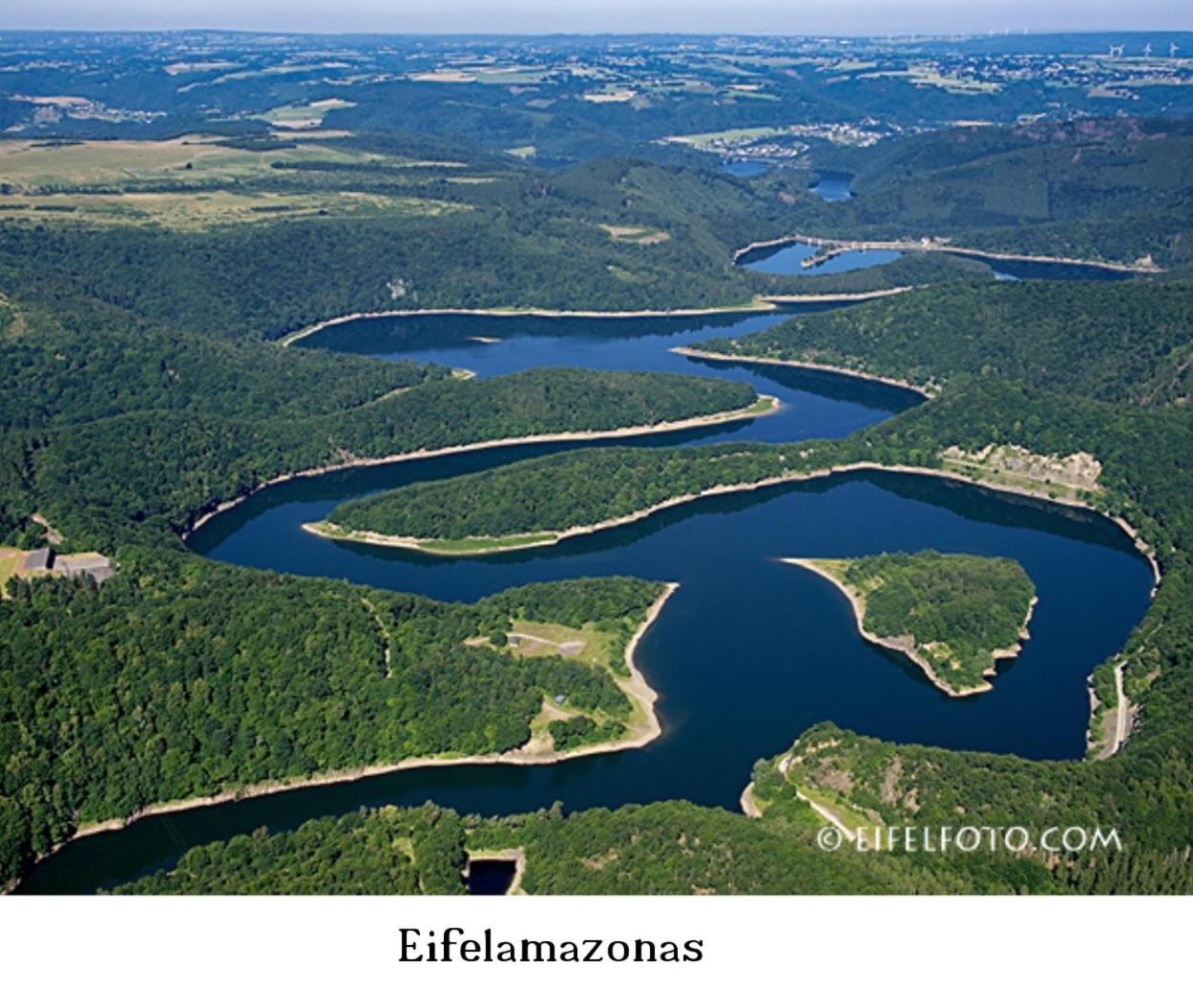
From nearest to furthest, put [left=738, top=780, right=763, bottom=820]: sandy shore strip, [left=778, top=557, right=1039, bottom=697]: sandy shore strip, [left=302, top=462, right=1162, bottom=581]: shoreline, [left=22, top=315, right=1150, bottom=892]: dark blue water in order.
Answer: [left=738, top=780, right=763, bottom=820]: sandy shore strip, [left=22, top=315, right=1150, bottom=892]: dark blue water, [left=778, top=557, right=1039, bottom=697]: sandy shore strip, [left=302, top=462, right=1162, bottom=581]: shoreline

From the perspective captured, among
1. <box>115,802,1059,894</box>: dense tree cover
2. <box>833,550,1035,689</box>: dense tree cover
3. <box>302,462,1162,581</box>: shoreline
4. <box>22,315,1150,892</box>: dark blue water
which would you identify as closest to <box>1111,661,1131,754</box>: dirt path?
<box>22,315,1150,892</box>: dark blue water

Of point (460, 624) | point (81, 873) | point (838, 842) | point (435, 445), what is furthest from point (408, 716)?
point (435, 445)

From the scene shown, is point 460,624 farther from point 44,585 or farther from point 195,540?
point 195,540

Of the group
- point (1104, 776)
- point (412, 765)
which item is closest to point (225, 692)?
point (412, 765)

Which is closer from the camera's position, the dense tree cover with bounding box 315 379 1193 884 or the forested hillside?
the dense tree cover with bounding box 315 379 1193 884

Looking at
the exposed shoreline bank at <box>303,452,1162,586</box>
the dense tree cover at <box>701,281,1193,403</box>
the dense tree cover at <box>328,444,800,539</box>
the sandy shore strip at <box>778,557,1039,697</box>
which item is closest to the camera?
the sandy shore strip at <box>778,557,1039,697</box>

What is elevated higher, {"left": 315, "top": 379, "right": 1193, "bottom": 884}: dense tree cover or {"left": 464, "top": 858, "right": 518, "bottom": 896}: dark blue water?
{"left": 315, "top": 379, "right": 1193, "bottom": 884}: dense tree cover

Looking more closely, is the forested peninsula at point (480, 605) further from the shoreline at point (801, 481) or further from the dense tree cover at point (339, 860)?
the shoreline at point (801, 481)

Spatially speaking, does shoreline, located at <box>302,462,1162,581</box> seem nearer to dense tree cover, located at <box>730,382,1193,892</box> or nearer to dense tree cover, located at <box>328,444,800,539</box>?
dense tree cover, located at <box>328,444,800,539</box>
